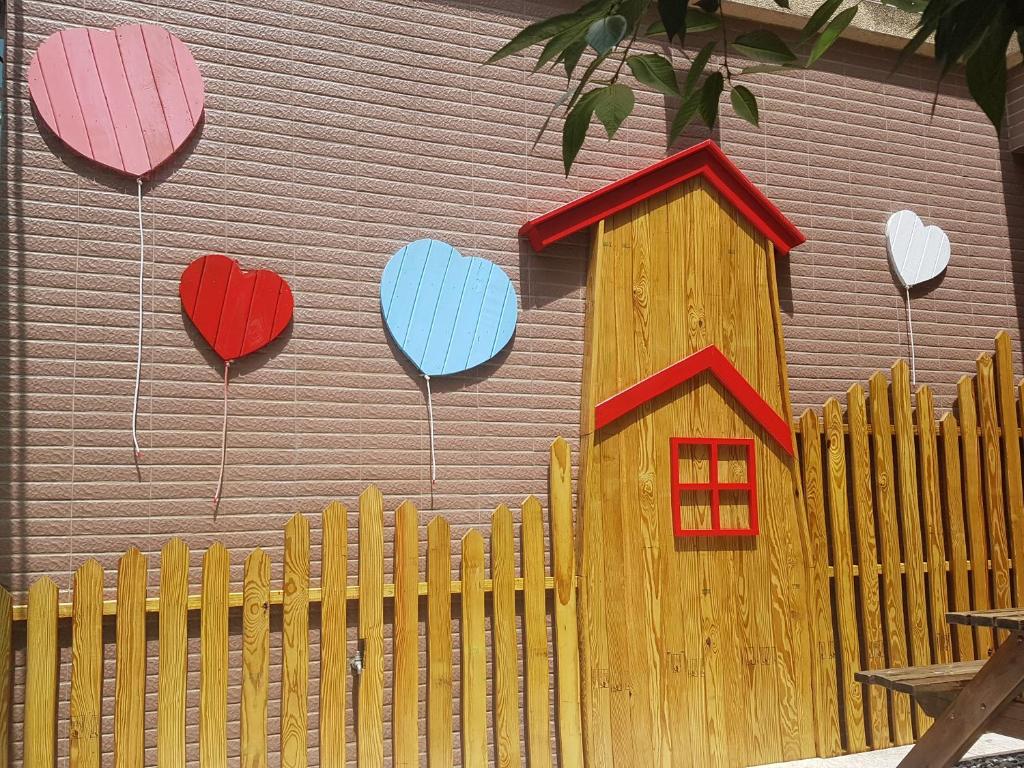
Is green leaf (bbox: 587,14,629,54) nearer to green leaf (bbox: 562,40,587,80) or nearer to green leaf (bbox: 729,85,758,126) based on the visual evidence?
green leaf (bbox: 562,40,587,80)

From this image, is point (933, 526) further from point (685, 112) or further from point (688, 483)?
point (685, 112)

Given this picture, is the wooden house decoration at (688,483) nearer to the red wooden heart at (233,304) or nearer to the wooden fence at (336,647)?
the wooden fence at (336,647)

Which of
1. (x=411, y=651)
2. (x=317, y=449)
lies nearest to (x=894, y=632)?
(x=411, y=651)

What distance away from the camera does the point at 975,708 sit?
3.37m

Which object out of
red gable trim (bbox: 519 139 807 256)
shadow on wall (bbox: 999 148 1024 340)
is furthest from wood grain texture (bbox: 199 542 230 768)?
shadow on wall (bbox: 999 148 1024 340)

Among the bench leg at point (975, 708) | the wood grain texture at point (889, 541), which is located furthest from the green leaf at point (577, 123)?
the wood grain texture at point (889, 541)

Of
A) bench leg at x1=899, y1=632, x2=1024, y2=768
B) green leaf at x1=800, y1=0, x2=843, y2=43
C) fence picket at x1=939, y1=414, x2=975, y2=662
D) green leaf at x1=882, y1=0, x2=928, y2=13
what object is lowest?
bench leg at x1=899, y1=632, x2=1024, y2=768

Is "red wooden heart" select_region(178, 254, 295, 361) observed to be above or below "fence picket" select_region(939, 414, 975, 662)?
above

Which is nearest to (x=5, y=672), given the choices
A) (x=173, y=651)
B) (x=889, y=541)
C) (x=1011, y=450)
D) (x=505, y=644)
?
(x=173, y=651)

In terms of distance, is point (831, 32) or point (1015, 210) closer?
point (831, 32)

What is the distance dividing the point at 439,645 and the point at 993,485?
9.95 feet

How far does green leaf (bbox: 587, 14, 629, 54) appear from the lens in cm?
80

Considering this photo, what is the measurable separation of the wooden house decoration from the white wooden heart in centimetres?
75

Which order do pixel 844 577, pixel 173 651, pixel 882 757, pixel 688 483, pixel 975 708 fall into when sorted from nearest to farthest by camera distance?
pixel 975 708
pixel 173 651
pixel 688 483
pixel 882 757
pixel 844 577
